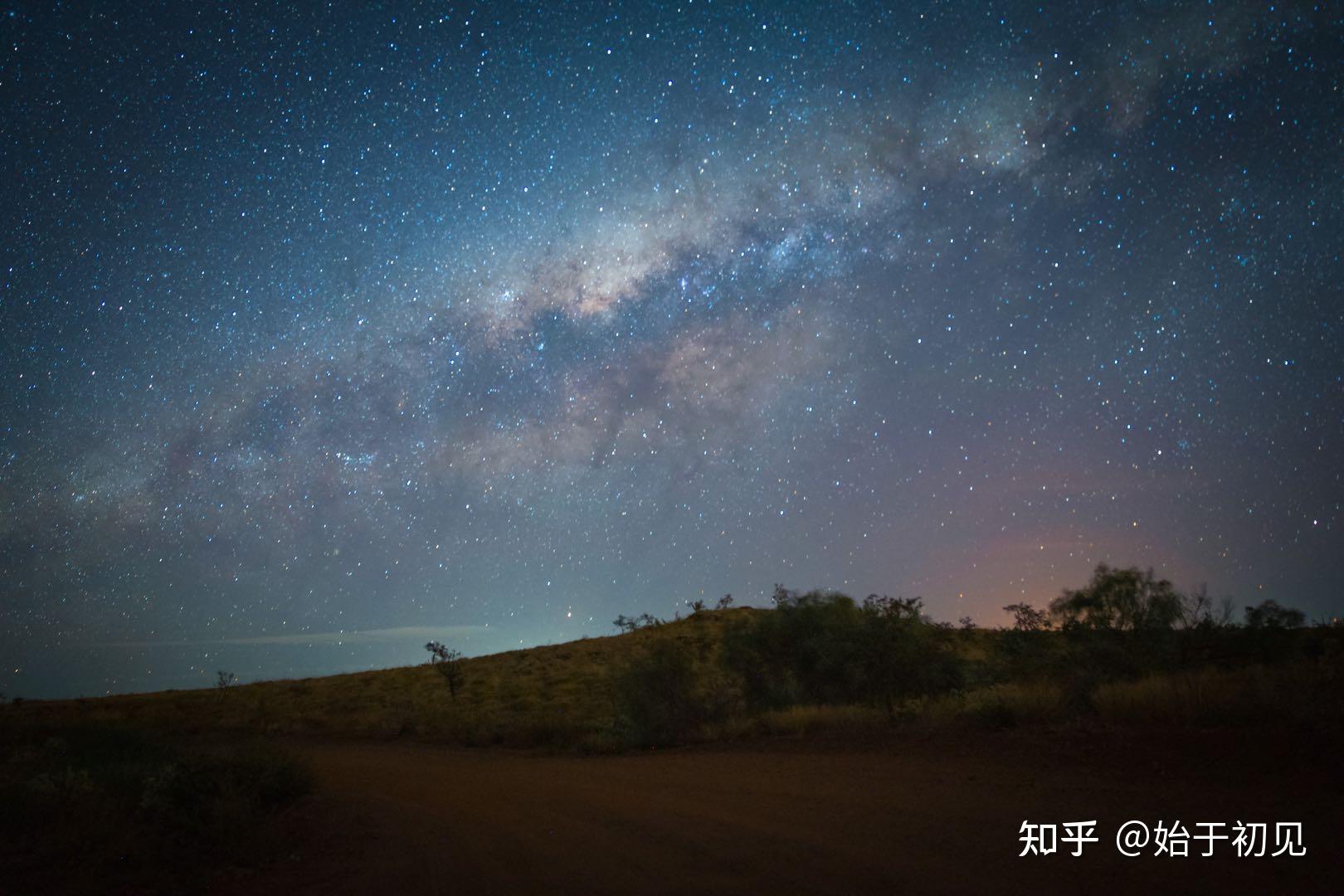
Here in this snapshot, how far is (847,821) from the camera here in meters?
9.05

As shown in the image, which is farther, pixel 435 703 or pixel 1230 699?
pixel 435 703

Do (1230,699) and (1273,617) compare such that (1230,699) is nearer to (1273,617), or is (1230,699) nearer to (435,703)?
(1273,617)

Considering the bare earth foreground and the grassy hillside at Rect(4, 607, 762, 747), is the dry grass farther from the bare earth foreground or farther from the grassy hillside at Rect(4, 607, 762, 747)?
A: the grassy hillside at Rect(4, 607, 762, 747)

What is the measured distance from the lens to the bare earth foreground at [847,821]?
6.93 m

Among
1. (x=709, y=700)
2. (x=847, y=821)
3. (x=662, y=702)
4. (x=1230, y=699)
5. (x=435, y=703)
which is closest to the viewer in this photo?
(x=847, y=821)

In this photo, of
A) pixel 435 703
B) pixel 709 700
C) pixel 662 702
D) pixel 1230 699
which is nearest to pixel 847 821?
pixel 1230 699

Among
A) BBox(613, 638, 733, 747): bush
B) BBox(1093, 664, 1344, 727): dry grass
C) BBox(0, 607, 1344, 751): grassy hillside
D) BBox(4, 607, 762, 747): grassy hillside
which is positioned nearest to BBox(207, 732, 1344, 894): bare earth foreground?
BBox(1093, 664, 1344, 727): dry grass

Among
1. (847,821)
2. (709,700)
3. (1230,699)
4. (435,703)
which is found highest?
(1230,699)

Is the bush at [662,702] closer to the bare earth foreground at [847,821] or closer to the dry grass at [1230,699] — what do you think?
the bare earth foreground at [847,821]

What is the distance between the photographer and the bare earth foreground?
6.93 m

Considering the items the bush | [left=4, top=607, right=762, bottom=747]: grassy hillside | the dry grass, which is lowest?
[left=4, top=607, right=762, bottom=747]: grassy hillside

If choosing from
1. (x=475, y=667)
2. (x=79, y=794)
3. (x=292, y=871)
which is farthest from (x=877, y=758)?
(x=475, y=667)

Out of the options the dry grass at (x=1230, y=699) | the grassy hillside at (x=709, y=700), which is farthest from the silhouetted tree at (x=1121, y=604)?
the dry grass at (x=1230, y=699)

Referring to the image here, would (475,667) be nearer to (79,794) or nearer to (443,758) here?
(443,758)
